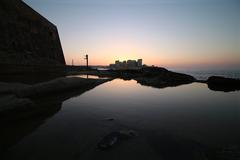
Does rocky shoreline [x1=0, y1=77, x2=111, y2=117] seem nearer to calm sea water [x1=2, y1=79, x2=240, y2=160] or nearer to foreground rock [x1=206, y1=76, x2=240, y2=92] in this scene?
calm sea water [x1=2, y1=79, x2=240, y2=160]

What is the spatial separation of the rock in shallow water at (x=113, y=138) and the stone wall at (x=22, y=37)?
467 inches

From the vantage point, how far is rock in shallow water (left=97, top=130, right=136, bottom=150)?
8.16ft

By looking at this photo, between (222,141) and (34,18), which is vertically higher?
(34,18)

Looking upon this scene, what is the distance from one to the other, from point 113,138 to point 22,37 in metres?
16.4

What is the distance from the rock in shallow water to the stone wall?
11871 mm

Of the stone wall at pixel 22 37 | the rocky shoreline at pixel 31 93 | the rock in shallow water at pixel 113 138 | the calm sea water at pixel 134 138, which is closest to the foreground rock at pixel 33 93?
the rocky shoreline at pixel 31 93

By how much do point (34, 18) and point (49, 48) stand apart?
426cm

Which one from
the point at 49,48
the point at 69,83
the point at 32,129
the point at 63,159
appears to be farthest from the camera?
the point at 49,48

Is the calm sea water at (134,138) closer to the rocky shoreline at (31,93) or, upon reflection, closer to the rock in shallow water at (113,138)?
the rock in shallow water at (113,138)

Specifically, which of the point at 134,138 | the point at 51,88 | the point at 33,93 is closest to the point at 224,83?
the point at 134,138

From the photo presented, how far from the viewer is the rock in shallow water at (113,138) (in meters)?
2.49

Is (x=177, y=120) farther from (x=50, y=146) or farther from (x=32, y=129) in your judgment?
(x=32, y=129)

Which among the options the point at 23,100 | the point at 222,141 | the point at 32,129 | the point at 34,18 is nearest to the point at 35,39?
the point at 34,18

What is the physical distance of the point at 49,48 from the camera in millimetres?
20531
